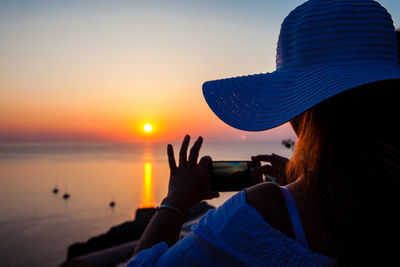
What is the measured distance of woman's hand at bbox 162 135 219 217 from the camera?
40.2 inches

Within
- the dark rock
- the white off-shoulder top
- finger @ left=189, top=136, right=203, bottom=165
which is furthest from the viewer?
the dark rock

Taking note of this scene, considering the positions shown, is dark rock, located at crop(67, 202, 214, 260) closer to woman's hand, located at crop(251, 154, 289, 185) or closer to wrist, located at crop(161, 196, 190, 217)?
woman's hand, located at crop(251, 154, 289, 185)

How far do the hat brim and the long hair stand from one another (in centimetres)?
4

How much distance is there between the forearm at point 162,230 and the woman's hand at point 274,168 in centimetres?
51

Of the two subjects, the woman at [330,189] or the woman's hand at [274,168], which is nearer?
the woman at [330,189]

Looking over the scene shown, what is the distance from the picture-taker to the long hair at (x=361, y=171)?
2.25 feet

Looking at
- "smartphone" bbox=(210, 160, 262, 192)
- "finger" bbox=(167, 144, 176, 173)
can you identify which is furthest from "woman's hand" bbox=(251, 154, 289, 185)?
"finger" bbox=(167, 144, 176, 173)

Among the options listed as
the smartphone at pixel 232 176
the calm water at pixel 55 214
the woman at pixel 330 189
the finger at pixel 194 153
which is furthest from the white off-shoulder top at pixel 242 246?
the calm water at pixel 55 214

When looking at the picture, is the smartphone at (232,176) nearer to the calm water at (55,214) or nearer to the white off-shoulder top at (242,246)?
the white off-shoulder top at (242,246)

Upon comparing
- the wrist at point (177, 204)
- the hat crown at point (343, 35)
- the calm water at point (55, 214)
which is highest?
the hat crown at point (343, 35)

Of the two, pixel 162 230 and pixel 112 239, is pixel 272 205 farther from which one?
pixel 112 239

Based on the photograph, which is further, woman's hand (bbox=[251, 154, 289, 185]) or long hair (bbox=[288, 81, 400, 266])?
woman's hand (bbox=[251, 154, 289, 185])

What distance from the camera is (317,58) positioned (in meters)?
0.95

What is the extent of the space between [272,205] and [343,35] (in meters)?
0.61
